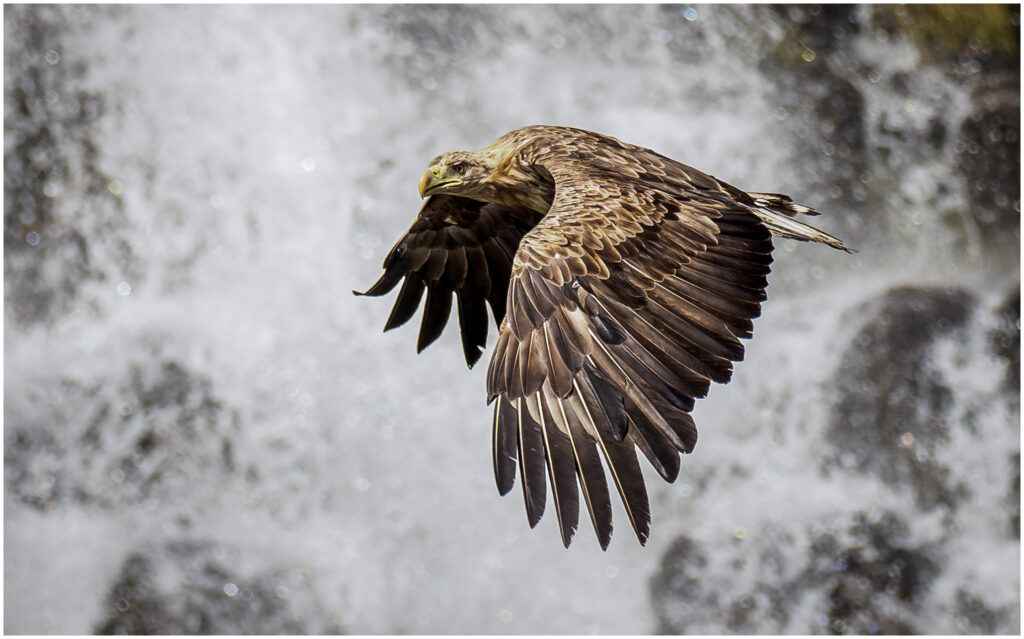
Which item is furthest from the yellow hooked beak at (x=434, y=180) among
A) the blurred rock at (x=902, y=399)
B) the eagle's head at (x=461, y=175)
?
the blurred rock at (x=902, y=399)

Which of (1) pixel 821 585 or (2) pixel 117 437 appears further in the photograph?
(1) pixel 821 585

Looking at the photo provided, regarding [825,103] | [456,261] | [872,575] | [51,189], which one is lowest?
[872,575]

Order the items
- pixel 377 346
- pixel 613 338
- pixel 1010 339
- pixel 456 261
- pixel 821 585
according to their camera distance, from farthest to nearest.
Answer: pixel 1010 339
pixel 377 346
pixel 821 585
pixel 456 261
pixel 613 338

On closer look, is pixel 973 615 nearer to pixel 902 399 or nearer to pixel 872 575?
pixel 872 575

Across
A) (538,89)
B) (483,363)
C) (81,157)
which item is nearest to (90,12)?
(81,157)

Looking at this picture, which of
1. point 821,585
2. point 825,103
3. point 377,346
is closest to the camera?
point 821,585

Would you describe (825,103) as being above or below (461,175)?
below

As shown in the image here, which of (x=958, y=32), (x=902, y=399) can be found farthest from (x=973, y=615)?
(x=958, y=32)

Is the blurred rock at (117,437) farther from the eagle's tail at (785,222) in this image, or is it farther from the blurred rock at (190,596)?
the eagle's tail at (785,222)
